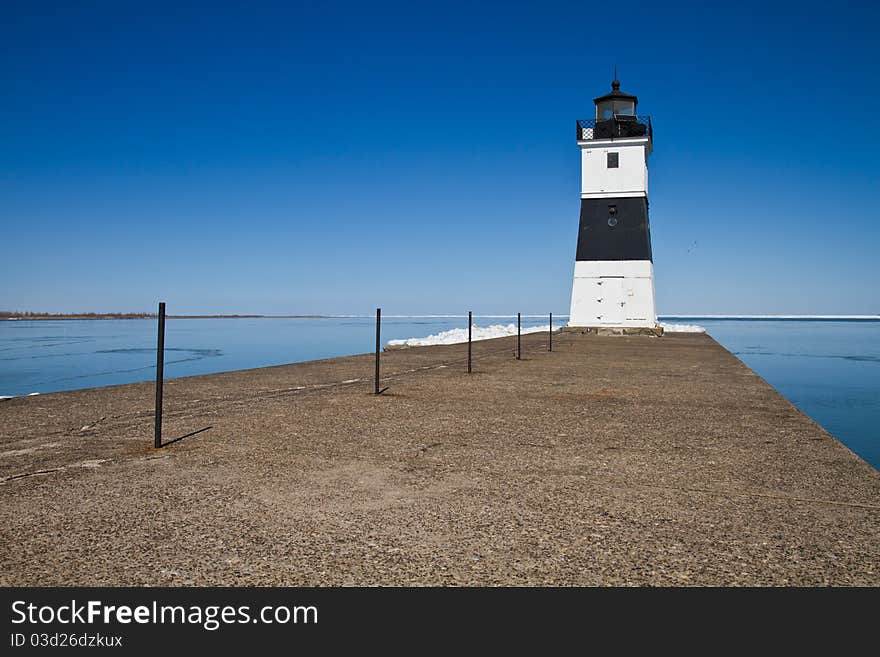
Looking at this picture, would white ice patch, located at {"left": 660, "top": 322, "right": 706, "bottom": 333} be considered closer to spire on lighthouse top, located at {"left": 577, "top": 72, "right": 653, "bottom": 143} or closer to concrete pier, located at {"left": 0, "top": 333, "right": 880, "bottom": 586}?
spire on lighthouse top, located at {"left": 577, "top": 72, "right": 653, "bottom": 143}

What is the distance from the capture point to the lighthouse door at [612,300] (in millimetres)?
26562

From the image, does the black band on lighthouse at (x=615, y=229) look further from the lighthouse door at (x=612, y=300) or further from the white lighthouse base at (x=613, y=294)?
the lighthouse door at (x=612, y=300)

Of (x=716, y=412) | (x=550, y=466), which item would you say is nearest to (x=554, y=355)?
(x=716, y=412)

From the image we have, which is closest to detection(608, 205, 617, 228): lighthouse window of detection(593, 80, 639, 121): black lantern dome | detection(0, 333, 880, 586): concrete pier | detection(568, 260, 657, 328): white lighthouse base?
detection(568, 260, 657, 328): white lighthouse base

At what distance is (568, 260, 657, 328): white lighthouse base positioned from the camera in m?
26.3

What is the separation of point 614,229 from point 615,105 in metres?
5.65

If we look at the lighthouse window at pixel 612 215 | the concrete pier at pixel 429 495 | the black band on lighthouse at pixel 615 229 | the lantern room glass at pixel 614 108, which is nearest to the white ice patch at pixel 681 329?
the black band on lighthouse at pixel 615 229

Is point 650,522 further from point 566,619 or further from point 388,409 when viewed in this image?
point 388,409

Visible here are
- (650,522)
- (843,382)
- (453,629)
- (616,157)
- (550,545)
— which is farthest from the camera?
(616,157)

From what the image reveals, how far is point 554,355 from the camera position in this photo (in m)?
15.4

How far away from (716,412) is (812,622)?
5.07 metres

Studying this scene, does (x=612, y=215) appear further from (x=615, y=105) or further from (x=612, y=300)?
(x=615, y=105)

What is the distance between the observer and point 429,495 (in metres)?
3.63

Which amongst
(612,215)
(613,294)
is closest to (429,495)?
(613,294)
